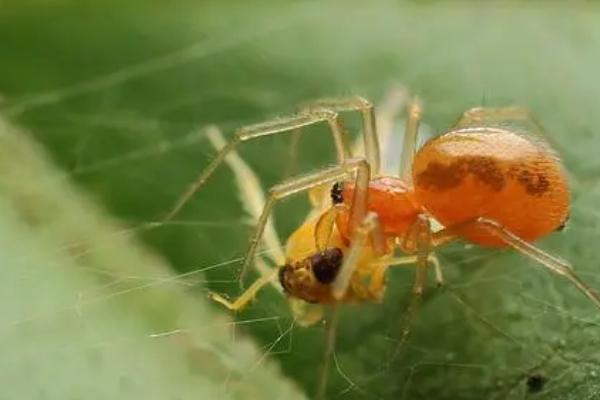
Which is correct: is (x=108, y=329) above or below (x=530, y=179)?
above

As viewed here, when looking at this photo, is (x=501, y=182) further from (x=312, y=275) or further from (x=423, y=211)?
(x=312, y=275)

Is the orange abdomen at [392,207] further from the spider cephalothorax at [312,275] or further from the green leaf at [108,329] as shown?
the green leaf at [108,329]

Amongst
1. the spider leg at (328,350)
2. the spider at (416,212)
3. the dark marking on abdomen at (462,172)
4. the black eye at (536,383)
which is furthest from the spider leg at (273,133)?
the black eye at (536,383)

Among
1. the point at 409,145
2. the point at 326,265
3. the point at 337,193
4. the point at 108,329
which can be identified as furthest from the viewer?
the point at 409,145

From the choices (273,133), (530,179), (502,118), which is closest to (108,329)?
(273,133)

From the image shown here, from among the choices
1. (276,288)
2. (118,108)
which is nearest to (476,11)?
(118,108)

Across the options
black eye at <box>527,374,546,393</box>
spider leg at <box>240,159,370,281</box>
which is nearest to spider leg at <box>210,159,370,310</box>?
spider leg at <box>240,159,370,281</box>

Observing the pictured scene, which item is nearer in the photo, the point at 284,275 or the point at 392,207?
the point at 284,275

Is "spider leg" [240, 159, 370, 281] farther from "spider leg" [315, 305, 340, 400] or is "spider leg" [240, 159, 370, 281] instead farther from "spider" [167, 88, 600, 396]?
"spider leg" [315, 305, 340, 400]
